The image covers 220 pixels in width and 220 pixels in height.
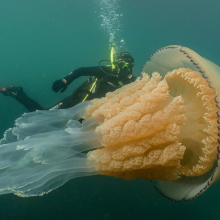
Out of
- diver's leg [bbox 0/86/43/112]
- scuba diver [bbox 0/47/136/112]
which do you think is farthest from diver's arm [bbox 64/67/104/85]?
diver's leg [bbox 0/86/43/112]

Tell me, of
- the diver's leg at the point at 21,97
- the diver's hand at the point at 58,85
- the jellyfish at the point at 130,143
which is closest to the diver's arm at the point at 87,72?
the diver's hand at the point at 58,85

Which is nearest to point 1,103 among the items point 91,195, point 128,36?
point 91,195

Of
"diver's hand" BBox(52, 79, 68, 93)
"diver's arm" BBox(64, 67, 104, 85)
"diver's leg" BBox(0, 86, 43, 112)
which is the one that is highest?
"diver's leg" BBox(0, 86, 43, 112)

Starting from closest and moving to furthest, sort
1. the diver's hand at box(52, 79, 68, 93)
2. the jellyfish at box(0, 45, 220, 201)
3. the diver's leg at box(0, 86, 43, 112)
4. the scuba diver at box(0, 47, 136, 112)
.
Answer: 1. the jellyfish at box(0, 45, 220, 201)
2. the diver's hand at box(52, 79, 68, 93)
3. the scuba diver at box(0, 47, 136, 112)
4. the diver's leg at box(0, 86, 43, 112)

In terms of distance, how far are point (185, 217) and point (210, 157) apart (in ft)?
28.6

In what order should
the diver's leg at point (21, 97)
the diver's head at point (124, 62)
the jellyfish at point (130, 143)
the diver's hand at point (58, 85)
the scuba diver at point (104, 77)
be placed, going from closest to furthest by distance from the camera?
the jellyfish at point (130, 143) → the diver's hand at point (58, 85) → the scuba diver at point (104, 77) → the diver's head at point (124, 62) → the diver's leg at point (21, 97)

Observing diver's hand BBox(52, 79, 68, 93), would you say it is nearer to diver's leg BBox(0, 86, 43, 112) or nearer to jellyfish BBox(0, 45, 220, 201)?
jellyfish BBox(0, 45, 220, 201)

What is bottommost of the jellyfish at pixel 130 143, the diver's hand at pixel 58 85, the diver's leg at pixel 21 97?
the jellyfish at pixel 130 143

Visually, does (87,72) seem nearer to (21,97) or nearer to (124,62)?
(124,62)

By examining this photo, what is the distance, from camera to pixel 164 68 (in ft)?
8.11

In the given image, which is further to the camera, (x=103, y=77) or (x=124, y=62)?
(x=124, y=62)

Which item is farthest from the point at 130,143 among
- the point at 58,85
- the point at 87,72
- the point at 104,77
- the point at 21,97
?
the point at 21,97

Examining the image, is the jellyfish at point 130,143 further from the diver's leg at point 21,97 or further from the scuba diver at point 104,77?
the diver's leg at point 21,97

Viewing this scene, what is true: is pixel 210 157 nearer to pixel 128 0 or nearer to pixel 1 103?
pixel 1 103
